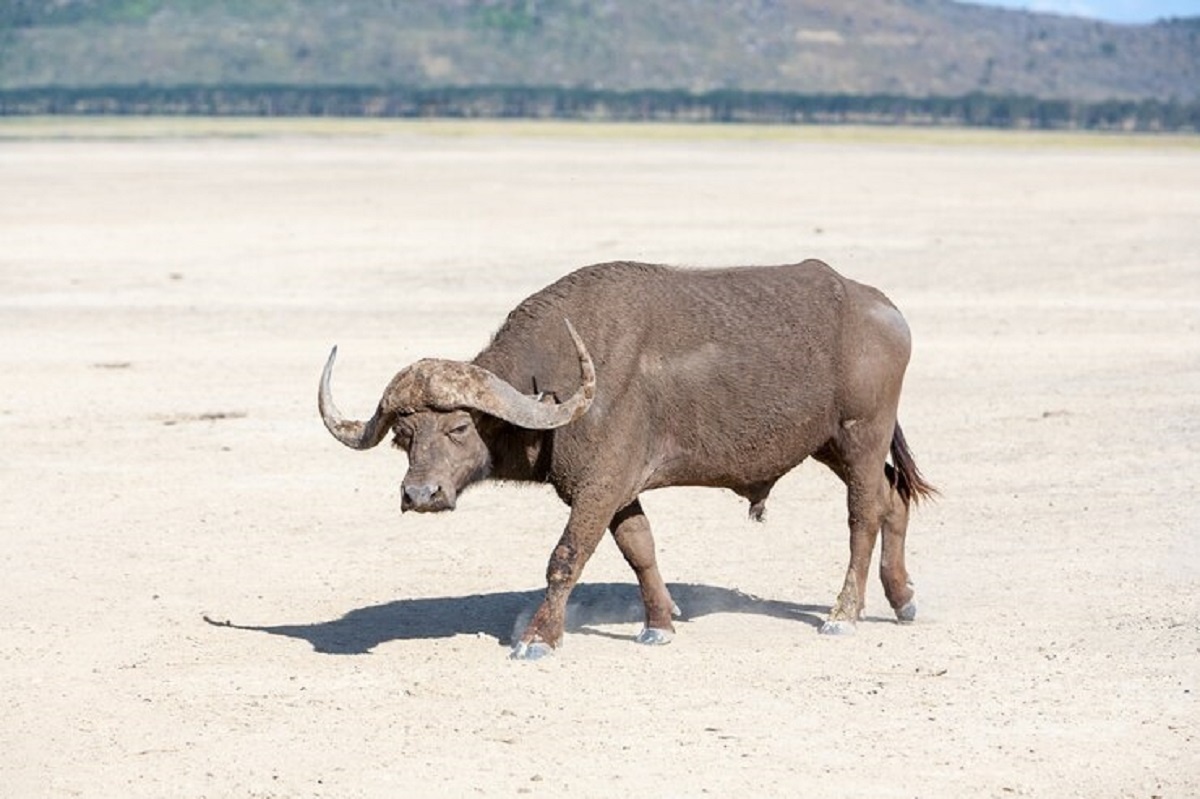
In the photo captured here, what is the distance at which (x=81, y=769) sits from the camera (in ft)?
31.2

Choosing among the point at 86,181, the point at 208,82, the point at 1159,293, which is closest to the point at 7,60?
the point at 208,82

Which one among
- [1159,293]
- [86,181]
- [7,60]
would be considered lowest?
[7,60]

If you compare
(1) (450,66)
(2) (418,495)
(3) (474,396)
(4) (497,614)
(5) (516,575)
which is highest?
(3) (474,396)

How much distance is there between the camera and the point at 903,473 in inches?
491

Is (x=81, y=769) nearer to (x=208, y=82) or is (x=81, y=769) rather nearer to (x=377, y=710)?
(x=377, y=710)

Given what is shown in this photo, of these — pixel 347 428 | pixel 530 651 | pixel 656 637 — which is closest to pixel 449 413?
pixel 347 428

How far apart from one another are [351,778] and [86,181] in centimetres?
4057

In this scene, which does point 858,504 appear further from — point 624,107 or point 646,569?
point 624,107

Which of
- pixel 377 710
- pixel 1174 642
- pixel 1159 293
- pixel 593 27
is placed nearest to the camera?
pixel 377 710

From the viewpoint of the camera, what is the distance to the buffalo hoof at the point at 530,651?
1116 cm

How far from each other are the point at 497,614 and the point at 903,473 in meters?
2.29

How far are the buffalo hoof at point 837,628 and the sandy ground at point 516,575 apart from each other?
0.10m

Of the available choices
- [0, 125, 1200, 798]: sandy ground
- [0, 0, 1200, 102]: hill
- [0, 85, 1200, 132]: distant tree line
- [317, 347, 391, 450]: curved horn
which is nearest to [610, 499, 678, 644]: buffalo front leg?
[0, 125, 1200, 798]: sandy ground

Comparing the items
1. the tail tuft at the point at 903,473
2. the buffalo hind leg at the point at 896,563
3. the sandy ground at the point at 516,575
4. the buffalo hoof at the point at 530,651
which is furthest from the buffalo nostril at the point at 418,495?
the tail tuft at the point at 903,473
